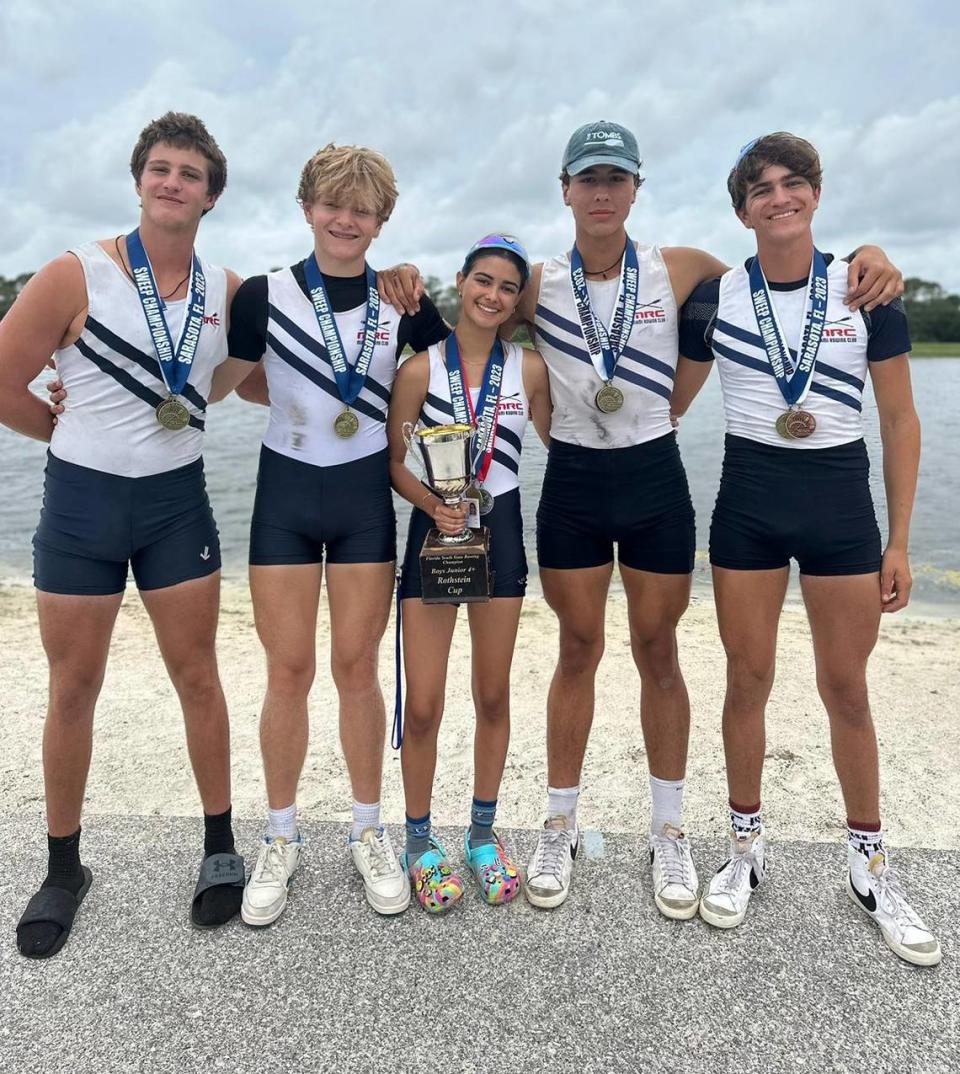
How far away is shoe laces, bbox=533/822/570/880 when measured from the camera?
3193 mm

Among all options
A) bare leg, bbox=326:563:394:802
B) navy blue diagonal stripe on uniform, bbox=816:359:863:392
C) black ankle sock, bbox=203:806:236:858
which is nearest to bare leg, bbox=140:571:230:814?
black ankle sock, bbox=203:806:236:858

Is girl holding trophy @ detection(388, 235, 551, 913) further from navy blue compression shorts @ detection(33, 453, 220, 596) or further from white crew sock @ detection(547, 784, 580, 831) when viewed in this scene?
navy blue compression shorts @ detection(33, 453, 220, 596)

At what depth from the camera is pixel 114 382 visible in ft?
9.37

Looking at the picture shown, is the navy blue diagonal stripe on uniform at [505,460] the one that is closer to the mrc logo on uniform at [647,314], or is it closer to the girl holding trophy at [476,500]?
the girl holding trophy at [476,500]

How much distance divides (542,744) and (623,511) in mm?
2595

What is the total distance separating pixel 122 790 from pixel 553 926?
297 centimetres

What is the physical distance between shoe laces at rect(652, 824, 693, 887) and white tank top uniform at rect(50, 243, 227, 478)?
2503 mm

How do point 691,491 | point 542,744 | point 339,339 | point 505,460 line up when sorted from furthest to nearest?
1. point 691,491
2. point 542,744
3. point 505,460
4. point 339,339

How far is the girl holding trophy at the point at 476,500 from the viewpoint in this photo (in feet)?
10.1

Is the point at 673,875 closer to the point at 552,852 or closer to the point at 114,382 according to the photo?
the point at 552,852

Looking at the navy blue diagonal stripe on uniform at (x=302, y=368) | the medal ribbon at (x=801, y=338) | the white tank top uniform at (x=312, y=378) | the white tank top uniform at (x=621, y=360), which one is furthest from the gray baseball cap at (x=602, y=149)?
the navy blue diagonal stripe on uniform at (x=302, y=368)

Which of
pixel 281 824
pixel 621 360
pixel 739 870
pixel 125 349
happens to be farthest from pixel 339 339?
pixel 739 870

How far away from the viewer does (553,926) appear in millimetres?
2957

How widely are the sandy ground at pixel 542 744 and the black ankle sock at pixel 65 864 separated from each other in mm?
1016
